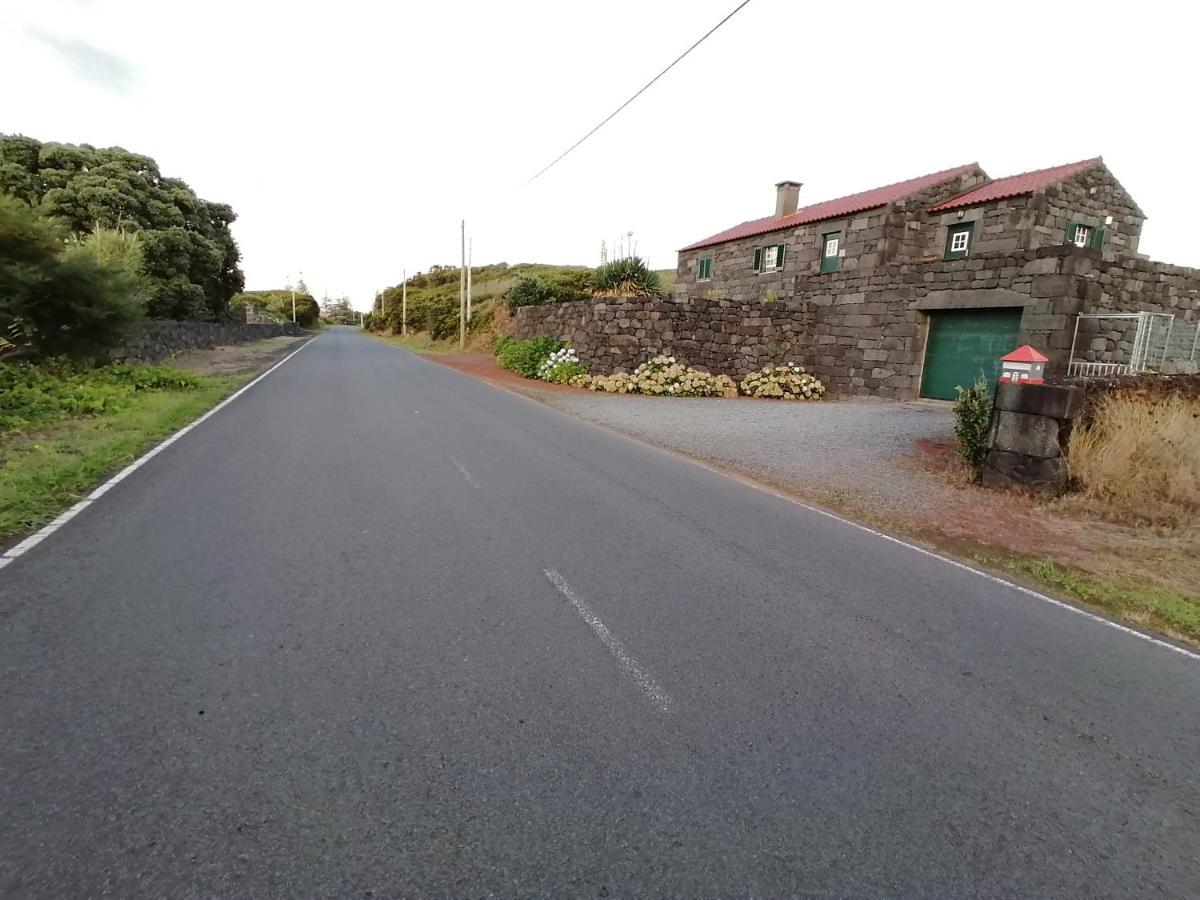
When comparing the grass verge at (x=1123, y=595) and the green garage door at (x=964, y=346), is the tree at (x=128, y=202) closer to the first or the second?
the green garage door at (x=964, y=346)

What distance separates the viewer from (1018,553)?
215 inches

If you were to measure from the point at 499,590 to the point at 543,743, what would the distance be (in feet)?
5.15

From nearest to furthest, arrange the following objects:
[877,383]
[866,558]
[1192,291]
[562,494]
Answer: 1. [866,558]
2. [562,494]
3. [1192,291]
4. [877,383]

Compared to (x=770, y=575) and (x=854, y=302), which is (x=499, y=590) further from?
(x=854, y=302)

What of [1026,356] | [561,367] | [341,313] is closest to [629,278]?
[561,367]

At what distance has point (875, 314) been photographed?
1744cm

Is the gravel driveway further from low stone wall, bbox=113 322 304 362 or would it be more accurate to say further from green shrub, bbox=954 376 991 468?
low stone wall, bbox=113 322 304 362

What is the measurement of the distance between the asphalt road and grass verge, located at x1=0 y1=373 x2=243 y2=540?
2.42ft

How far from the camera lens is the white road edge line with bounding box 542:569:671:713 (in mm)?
2961

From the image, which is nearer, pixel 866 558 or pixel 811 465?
pixel 866 558

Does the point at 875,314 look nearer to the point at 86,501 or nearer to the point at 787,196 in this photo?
the point at 787,196

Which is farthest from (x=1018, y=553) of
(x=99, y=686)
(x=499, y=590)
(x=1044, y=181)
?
(x=1044, y=181)

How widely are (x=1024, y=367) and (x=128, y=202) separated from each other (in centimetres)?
3524

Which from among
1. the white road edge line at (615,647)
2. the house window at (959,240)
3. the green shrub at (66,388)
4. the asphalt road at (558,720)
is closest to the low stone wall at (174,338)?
the green shrub at (66,388)
